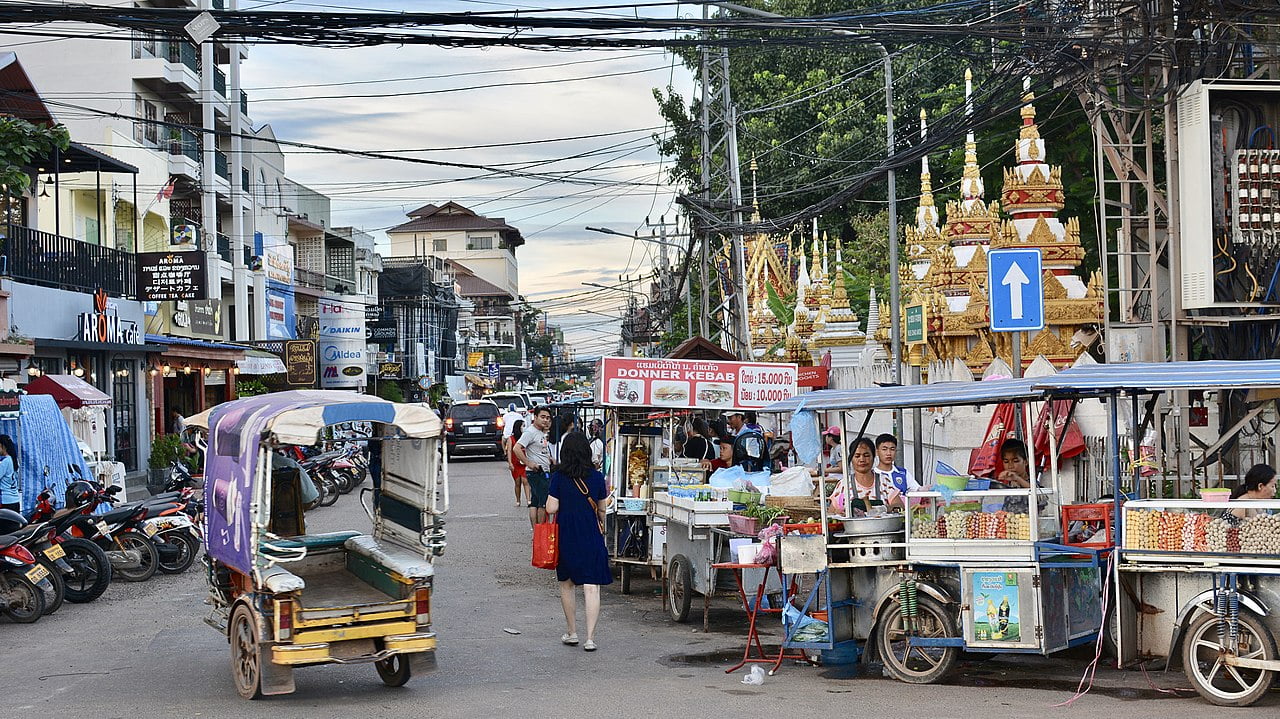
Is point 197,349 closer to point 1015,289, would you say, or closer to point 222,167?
point 222,167

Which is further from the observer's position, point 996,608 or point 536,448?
point 536,448

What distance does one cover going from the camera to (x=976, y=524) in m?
9.31

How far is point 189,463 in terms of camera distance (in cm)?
2833

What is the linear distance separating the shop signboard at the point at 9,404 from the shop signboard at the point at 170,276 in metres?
12.5

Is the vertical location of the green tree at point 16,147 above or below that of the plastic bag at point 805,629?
above

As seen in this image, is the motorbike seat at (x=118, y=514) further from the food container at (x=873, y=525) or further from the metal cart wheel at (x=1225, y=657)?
the metal cart wheel at (x=1225, y=657)

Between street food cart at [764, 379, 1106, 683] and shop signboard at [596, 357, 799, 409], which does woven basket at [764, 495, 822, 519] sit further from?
shop signboard at [596, 357, 799, 409]

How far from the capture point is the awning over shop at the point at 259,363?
39.7m

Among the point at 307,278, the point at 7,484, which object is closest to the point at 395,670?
the point at 7,484

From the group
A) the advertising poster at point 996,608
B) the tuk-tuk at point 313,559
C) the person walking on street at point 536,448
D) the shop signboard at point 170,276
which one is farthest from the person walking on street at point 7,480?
the shop signboard at point 170,276

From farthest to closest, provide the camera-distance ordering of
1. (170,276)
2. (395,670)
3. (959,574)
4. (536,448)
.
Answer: (170,276) → (536,448) → (395,670) → (959,574)

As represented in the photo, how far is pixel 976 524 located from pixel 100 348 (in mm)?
22893

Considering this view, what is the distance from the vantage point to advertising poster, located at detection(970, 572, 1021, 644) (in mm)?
9000

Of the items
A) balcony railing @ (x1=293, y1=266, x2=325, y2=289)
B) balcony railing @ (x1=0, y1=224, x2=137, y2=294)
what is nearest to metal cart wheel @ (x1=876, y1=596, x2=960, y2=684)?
balcony railing @ (x1=0, y1=224, x2=137, y2=294)
